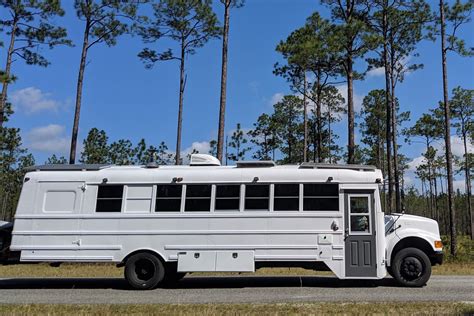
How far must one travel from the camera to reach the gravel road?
28.7ft

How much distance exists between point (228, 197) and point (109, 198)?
2803mm

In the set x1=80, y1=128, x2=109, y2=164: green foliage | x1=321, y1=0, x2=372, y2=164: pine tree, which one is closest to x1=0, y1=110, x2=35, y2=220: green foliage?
x1=80, y1=128, x2=109, y2=164: green foliage

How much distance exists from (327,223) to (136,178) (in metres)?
4.52

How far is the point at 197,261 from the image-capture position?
10180 millimetres

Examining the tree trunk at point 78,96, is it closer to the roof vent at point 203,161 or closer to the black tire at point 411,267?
the roof vent at point 203,161

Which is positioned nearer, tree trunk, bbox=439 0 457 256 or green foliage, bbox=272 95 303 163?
tree trunk, bbox=439 0 457 256

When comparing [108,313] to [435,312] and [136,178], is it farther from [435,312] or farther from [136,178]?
[435,312]

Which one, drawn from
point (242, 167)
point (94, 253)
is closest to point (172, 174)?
point (242, 167)

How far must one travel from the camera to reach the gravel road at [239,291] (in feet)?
28.7

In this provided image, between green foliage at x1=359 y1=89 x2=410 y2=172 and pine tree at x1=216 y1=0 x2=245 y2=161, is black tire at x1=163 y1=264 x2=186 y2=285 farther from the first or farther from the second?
green foliage at x1=359 y1=89 x2=410 y2=172

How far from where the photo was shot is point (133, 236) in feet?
34.0

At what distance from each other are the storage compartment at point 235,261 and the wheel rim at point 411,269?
342cm

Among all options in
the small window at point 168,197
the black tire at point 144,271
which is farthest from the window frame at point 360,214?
the black tire at point 144,271

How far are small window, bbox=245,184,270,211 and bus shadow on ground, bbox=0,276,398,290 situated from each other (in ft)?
6.36
